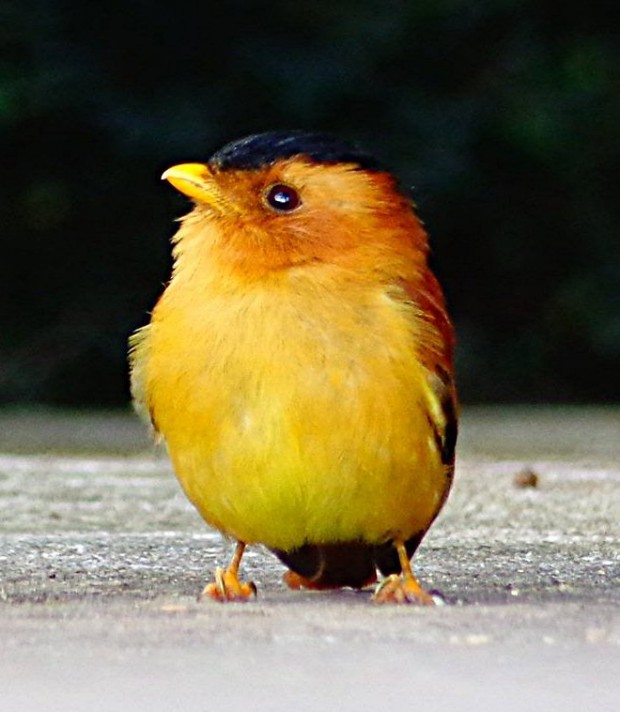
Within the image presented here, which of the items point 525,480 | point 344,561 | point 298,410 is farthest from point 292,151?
point 525,480

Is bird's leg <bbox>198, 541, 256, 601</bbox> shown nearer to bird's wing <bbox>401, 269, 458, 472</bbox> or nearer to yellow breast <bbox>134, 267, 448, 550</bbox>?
yellow breast <bbox>134, 267, 448, 550</bbox>

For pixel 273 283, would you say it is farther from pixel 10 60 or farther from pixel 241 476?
pixel 10 60

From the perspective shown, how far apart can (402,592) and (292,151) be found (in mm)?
969

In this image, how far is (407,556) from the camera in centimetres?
393

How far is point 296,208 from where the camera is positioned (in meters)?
3.98

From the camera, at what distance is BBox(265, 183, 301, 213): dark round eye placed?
4.01 meters

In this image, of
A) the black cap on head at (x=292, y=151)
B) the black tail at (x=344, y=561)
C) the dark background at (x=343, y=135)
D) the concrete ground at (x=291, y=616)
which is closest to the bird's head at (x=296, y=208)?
the black cap on head at (x=292, y=151)

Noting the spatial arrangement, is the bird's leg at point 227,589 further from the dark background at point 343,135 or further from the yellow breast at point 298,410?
the dark background at point 343,135

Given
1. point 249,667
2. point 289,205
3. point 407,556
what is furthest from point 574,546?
point 249,667

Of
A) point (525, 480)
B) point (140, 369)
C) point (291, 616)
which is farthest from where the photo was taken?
point (525, 480)

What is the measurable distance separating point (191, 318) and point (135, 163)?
23.1 feet

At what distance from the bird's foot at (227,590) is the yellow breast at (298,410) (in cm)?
11

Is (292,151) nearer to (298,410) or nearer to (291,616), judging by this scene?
(298,410)

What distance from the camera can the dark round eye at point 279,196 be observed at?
4.01 m
